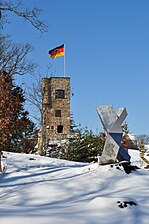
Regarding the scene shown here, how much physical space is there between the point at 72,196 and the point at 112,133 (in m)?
3.53

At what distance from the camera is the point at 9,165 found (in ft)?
39.5

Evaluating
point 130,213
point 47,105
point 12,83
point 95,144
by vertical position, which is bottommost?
point 130,213

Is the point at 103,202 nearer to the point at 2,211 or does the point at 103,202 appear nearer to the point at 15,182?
the point at 2,211

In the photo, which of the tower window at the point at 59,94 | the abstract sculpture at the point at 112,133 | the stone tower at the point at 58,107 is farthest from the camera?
the tower window at the point at 59,94

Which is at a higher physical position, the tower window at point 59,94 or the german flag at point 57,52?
the german flag at point 57,52

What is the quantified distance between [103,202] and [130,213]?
451mm

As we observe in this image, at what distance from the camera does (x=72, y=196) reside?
6.76m

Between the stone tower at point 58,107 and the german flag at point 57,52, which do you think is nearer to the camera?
the german flag at point 57,52

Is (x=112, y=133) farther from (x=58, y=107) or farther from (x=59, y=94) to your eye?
(x=58, y=107)

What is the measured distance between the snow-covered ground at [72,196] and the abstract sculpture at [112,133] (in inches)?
24.7

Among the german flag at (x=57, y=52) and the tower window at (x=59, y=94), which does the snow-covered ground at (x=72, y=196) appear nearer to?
the german flag at (x=57, y=52)

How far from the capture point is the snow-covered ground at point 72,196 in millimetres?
4124

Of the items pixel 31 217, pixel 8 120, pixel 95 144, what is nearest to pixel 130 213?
pixel 31 217

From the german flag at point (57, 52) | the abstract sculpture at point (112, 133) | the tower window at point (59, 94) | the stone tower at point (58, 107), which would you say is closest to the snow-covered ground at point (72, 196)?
the abstract sculpture at point (112, 133)
